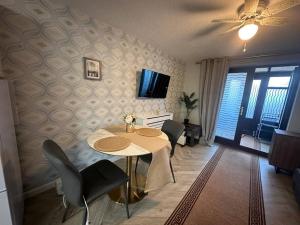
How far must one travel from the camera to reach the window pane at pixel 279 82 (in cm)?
274

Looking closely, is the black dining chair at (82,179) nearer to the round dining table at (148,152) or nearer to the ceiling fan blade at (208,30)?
the round dining table at (148,152)

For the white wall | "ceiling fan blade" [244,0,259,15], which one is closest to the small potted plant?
the white wall

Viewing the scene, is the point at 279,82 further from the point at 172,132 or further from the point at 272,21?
the point at 172,132

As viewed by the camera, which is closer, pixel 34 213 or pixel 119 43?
pixel 34 213

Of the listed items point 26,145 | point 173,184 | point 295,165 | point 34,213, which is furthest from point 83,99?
point 295,165

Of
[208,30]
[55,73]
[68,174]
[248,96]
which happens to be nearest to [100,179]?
[68,174]

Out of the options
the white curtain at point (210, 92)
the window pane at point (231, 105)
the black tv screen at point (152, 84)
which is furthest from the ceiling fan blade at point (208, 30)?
the window pane at point (231, 105)

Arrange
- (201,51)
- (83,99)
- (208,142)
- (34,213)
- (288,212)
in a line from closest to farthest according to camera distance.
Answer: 1. (34,213)
2. (288,212)
3. (83,99)
4. (201,51)
5. (208,142)

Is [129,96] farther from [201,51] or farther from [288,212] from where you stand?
[288,212]

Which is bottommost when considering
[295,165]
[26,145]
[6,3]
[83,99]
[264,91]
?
[295,165]

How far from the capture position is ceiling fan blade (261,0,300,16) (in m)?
1.09

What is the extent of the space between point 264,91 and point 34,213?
4.45 m

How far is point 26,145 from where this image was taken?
1440mm

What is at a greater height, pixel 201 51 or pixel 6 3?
pixel 201 51
